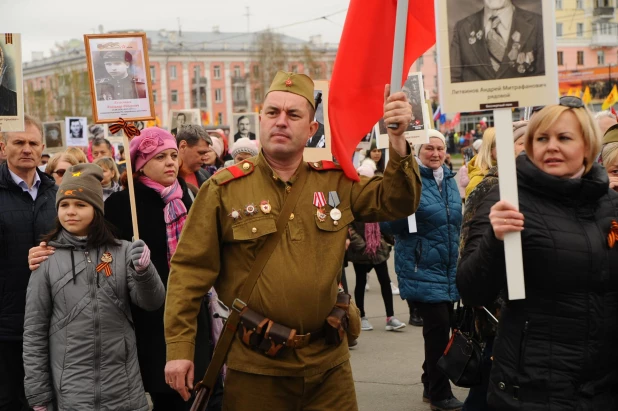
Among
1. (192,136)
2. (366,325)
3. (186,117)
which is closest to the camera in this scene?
(192,136)

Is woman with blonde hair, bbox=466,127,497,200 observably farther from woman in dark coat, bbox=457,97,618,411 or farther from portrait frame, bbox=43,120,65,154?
portrait frame, bbox=43,120,65,154

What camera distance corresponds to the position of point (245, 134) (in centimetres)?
1662

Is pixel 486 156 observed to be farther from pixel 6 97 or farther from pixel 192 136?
pixel 6 97

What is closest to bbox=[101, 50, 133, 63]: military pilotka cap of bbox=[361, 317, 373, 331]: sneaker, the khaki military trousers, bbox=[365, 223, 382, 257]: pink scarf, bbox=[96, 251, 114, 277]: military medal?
bbox=[96, 251, 114, 277]: military medal

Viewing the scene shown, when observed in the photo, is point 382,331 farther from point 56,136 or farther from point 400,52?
point 56,136

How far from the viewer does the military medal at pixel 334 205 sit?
4039 mm

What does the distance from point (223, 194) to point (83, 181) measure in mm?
1379

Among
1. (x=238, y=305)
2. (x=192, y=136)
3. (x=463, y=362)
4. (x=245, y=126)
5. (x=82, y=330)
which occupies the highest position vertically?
(x=245, y=126)

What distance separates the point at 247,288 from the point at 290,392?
495 millimetres

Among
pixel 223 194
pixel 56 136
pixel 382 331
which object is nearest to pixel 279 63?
pixel 56 136

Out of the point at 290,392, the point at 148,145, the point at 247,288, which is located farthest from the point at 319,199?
the point at 148,145

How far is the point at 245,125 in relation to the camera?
55.0 feet

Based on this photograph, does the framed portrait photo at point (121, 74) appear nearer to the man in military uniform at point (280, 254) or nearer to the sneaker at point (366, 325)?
the man in military uniform at point (280, 254)

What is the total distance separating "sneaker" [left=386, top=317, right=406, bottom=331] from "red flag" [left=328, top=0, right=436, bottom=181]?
18.2 feet
